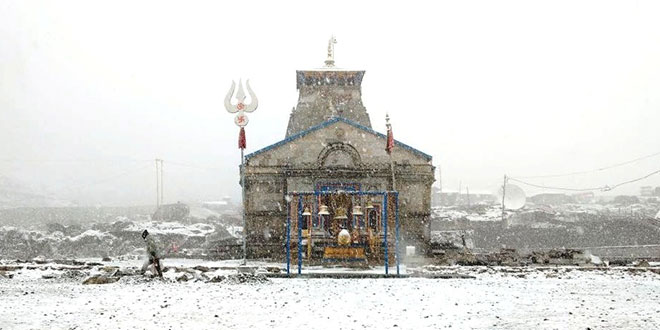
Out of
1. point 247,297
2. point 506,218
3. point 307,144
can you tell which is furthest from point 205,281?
point 506,218

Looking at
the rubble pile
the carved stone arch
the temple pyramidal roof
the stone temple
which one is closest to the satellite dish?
the temple pyramidal roof

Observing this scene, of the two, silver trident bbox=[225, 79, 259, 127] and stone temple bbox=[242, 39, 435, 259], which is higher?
silver trident bbox=[225, 79, 259, 127]

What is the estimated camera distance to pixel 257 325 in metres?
9.84

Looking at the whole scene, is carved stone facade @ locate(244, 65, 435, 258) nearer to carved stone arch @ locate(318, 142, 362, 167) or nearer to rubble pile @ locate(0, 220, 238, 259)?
carved stone arch @ locate(318, 142, 362, 167)

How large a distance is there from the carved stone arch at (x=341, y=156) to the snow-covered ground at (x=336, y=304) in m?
11.4

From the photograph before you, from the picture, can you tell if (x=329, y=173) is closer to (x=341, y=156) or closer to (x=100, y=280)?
(x=341, y=156)

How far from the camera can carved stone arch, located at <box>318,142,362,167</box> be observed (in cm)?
2769

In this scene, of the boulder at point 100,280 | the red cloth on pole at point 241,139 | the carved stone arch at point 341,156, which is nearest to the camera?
the boulder at point 100,280

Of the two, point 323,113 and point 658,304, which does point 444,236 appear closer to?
point 323,113

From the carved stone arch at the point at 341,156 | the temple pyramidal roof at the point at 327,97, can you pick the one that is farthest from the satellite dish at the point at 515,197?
the carved stone arch at the point at 341,156

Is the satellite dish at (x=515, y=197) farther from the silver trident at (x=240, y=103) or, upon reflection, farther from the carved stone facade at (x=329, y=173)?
the silver trident at (x=240, y=103)

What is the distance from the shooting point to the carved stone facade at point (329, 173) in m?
27.5

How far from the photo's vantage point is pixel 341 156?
91.2 feet

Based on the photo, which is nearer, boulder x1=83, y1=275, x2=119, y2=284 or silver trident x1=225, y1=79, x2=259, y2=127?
boulder x1=83, y1=275, x2=119, y2=284
